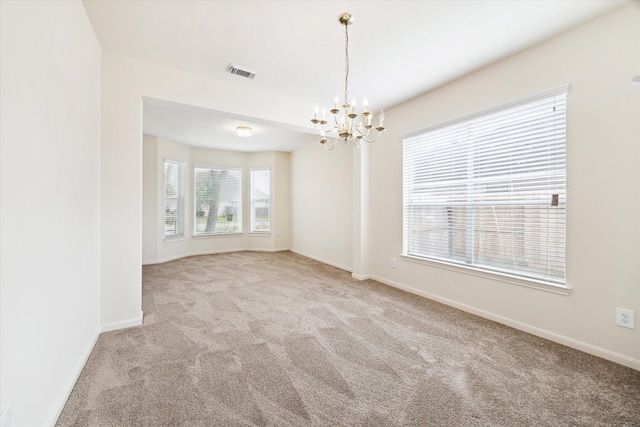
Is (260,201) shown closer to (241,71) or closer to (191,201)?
(191,201)

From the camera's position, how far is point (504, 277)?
9.04 feet

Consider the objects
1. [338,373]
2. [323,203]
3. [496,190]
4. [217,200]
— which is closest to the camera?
[338,373]

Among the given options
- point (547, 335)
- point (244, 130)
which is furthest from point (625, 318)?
point (244, 130)

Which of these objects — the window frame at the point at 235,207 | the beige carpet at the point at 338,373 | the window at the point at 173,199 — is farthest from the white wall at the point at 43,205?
the window frame at the point at 235,207

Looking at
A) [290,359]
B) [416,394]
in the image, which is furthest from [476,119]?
[290,359]

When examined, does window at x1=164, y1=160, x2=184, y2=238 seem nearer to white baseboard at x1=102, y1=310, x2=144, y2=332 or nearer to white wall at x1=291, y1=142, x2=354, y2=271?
white wall at x1=291, y1=142, x2=354, y2=271

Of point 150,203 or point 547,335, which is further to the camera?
point 150,203

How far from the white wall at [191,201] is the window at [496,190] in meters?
4.13

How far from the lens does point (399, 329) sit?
2.65 metres

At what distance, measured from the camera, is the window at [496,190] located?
2.44 m

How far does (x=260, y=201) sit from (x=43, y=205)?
→ 19.4 ft

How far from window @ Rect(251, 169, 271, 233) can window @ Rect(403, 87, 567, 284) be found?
4.39 meters

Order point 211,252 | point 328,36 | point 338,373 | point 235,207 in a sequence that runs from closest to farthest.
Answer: point 338,373, point 328,36, point 211,252, point 235,207

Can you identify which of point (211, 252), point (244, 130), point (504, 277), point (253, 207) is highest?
point (244, 130)
